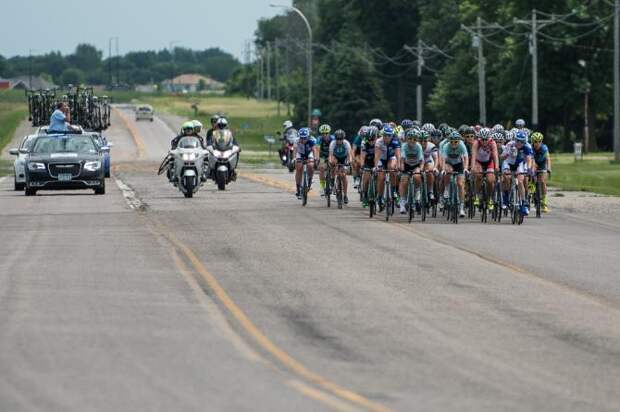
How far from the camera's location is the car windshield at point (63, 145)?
3959cm

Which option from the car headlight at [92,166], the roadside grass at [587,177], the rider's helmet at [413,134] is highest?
the rider's helmet at [413,134]

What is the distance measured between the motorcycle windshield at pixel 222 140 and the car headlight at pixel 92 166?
3.10m

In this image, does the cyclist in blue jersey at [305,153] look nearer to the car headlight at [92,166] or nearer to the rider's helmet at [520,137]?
the car headlight at [92,166]

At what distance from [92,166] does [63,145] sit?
110 cm

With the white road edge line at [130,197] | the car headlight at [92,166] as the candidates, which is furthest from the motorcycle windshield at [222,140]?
the car headlight at [92,166]

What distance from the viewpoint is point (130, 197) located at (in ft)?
129

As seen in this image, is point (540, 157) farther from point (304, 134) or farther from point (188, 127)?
point (188, 127)

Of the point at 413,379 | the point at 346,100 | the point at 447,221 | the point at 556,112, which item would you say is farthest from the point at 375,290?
the point at 346,100

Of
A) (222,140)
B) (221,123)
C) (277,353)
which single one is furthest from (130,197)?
(277,353)

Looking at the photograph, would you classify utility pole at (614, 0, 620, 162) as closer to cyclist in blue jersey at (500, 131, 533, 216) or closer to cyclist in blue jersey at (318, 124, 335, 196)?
cyclist in blue jersey at (318, 124, 335, 196)

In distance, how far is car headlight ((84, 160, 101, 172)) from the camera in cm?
3909

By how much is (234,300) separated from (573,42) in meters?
77.4

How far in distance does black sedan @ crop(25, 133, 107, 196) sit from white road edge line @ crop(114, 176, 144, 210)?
886mm

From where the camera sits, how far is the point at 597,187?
46.2m
